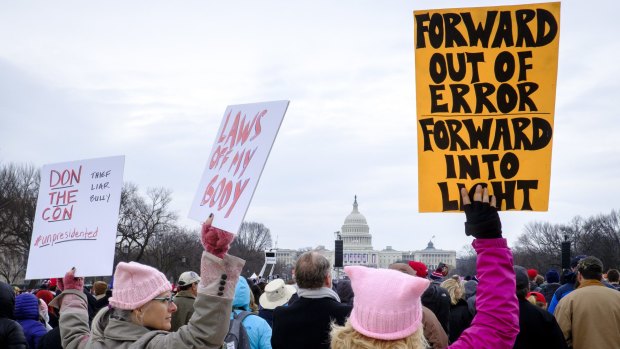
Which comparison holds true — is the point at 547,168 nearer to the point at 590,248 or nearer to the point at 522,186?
the point at 522,186

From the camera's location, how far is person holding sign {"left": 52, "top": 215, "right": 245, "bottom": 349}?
3512 millimetres

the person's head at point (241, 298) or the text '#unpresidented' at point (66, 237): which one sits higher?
the text '#unpresidented' at point (66, 237)

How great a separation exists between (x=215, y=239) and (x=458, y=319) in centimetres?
440

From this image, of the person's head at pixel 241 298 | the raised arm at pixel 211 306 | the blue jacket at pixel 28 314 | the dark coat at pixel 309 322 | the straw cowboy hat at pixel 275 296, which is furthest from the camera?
the straw cowboy hat at pixel 275 296

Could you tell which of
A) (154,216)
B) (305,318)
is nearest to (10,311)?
(305,318)

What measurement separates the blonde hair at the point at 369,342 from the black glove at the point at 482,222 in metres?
0.59

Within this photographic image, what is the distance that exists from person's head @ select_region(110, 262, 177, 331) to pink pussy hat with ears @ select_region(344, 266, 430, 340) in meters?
1.37

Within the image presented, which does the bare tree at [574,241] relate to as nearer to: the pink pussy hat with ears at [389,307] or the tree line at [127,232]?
the tree line at [127,232]

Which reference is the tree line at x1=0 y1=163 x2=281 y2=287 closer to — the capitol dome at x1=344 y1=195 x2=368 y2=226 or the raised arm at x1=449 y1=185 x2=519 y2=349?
the raised arm at x1=449 y1=185 x2=519 y2=349

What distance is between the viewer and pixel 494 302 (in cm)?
323

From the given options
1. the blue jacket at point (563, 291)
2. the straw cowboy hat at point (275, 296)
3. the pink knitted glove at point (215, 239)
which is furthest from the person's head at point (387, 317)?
the blue jacket at point (563, 291)

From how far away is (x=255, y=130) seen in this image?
4152 millimetres

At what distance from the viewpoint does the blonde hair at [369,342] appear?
2896mm

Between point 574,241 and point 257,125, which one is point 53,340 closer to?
point 257,125
